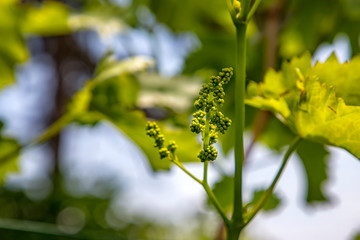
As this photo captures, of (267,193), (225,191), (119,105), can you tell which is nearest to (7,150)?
(119,105)

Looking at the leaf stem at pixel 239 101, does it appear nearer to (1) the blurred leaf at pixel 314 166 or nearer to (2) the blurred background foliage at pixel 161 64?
(2) the blurred background foliage at pixel 161 64

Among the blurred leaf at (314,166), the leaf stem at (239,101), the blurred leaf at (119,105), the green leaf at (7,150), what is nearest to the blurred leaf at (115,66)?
the blurred leaf at (119,105)

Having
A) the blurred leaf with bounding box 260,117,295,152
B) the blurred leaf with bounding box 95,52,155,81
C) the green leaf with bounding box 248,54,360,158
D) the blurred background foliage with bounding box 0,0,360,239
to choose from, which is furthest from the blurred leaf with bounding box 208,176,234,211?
the green leaf with bounding box 248,54,360,158

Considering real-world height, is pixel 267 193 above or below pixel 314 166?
above

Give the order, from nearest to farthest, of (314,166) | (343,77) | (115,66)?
(343,77) → (115,66) → (314,166)

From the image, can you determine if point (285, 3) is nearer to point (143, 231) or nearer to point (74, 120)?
point (74, 120)

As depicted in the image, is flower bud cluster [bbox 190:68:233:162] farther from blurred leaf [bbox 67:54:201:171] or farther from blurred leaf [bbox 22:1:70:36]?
blurred leaf [bbox 22:1:70:36]

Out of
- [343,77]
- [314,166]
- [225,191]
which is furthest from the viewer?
[314,166]

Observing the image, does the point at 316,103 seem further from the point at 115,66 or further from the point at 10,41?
the point at 10,41
